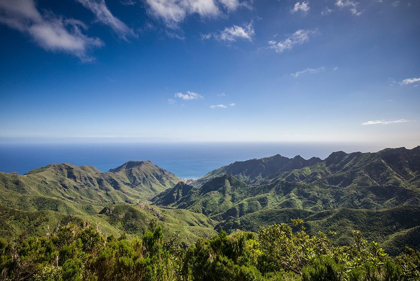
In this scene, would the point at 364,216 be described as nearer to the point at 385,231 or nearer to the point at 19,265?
the point at 385,231

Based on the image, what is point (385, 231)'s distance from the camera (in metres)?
153

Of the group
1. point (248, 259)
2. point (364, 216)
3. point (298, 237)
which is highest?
point (248, 259)

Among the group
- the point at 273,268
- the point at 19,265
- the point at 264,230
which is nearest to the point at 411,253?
the point at 273,268

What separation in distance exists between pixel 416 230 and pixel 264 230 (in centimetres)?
18008

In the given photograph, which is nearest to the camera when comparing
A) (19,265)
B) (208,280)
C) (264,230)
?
(208,280)

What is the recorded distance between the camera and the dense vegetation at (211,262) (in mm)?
10883

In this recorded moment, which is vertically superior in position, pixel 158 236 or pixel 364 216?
pixel 158 236

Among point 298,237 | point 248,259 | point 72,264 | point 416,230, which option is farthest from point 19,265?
point 416,230

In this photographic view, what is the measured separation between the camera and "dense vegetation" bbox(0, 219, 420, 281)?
35.7ft

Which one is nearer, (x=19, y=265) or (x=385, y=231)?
(x=19, y=265)

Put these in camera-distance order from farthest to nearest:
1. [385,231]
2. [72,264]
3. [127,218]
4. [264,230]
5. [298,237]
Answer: [127,218] → [385,231] → [264,230] → [298,237] → [72,264]

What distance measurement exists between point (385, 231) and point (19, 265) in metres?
220

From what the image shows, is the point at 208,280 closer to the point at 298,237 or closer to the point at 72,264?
the point at 72,264

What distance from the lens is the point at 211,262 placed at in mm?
13656
